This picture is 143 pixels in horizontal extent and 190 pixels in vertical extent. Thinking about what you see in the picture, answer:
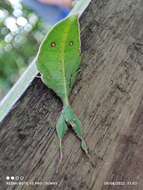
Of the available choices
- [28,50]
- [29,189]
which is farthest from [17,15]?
[29,189]

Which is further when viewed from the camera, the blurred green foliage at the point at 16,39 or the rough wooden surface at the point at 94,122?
the blurred green foliage at the point at 16,39

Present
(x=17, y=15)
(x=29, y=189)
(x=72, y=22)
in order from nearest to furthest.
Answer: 1. (x=29, y=189)
2. (x=72, y=22)
3. (x=17, y=15)

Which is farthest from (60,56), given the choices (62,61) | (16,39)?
(16,39)

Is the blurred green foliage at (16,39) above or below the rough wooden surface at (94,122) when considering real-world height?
above

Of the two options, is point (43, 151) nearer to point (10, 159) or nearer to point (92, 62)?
point (10, 159)

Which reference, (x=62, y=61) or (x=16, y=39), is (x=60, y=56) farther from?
(x=16, y=39)
